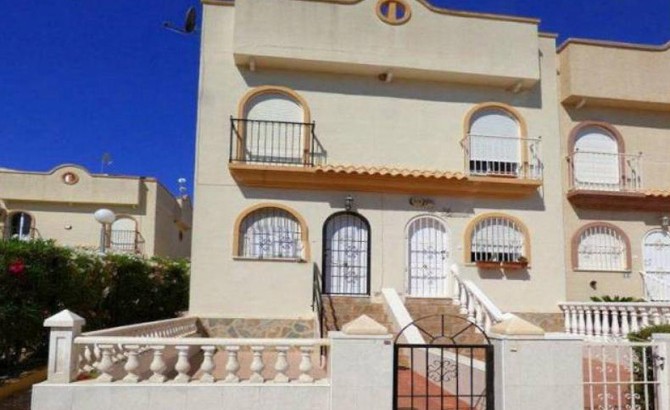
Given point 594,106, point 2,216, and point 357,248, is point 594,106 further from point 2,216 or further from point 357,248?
point 2,216

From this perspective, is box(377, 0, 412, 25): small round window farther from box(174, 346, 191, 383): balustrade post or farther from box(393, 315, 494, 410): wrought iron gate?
box(174, 346, 191, 383): balustrade post

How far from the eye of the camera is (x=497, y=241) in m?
14.7

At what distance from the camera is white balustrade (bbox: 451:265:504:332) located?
38.3 feet

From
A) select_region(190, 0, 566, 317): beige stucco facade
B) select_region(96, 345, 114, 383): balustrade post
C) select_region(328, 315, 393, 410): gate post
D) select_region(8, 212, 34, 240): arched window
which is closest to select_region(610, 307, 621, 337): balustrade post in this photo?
select_region(190, 0, 566, 317): beige stucco facade

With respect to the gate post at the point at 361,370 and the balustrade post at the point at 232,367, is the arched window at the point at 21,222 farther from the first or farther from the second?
the gate post at the point at 361,370

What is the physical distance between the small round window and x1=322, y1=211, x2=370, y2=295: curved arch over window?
16.3 ft

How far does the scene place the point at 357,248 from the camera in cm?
1425

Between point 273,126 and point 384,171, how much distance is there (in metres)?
2.92

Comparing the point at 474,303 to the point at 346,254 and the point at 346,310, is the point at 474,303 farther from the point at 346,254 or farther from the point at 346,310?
the point at 346,254

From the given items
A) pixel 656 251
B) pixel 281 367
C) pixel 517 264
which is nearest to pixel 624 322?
pixel 517 264

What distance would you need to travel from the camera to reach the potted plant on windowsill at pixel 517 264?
14.5 metres

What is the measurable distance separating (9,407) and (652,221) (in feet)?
49.8

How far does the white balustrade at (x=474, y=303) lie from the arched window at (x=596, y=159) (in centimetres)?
447

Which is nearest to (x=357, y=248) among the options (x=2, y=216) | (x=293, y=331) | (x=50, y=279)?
(x=293, y=331)
